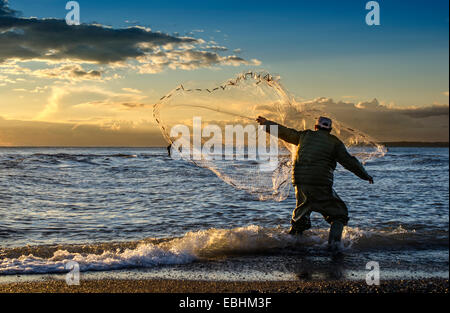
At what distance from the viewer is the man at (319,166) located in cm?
779

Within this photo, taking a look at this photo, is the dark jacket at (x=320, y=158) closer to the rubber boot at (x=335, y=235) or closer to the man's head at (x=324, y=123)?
the man's head at (x=324, y=123)

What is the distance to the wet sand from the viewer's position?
5.79 meters

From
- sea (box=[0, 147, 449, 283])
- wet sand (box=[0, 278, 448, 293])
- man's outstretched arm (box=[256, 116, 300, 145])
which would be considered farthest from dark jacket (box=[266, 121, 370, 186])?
wet sand (box=[0, 278, 448, 293])

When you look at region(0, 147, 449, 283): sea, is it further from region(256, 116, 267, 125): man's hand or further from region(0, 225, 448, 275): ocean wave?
region(256, 116, 267, 125): man's hand

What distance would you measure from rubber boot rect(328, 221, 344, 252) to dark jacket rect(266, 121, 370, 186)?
86cm

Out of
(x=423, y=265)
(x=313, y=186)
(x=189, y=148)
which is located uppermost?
(x=189, y=148)

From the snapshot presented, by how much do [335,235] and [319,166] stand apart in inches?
57.6

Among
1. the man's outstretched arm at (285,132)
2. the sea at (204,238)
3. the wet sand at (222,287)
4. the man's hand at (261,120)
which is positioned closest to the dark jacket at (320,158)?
the man's outstretched arm at (285,132)

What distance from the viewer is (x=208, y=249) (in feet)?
27.4

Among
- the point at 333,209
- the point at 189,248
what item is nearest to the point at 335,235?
the point at 333,209

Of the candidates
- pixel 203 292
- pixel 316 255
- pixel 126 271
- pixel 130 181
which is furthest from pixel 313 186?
pixel 130 181
